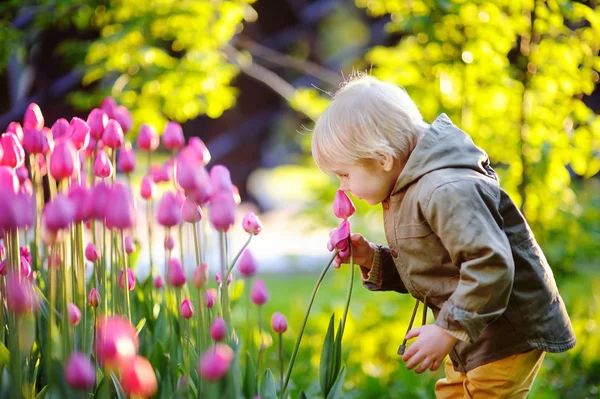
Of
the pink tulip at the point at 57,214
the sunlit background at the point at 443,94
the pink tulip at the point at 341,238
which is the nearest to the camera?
the pink tulip at the point at 57,214

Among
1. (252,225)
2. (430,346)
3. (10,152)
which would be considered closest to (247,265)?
(252,225)

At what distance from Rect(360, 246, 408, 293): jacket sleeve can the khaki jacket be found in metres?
0.07

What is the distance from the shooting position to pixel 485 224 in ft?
5.61

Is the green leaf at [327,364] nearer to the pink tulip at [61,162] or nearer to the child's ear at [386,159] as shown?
the child's ear at [386,159]

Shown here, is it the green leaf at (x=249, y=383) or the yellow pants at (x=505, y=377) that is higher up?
the green leaf at (x=249, y=383)

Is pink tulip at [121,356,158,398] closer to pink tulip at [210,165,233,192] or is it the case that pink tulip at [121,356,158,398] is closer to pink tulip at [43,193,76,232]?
pink tulip at [43,193,76,232]

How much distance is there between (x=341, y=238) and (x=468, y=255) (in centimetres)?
30

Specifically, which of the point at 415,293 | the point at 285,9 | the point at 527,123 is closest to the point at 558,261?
the point at 527,123

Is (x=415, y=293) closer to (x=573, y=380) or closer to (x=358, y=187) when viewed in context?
(x=358, y=187)

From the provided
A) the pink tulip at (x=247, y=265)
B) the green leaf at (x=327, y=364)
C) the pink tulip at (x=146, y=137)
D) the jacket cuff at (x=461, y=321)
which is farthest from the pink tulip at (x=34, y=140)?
the jacket cuff at (x=461, y=321)

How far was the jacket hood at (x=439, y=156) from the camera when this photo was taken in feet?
6.05

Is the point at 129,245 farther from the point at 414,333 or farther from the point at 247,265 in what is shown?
the point at 414,333

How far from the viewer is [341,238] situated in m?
1.78

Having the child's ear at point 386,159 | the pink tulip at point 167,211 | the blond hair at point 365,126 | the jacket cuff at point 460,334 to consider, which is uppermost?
the pink tulip at point 167,211
